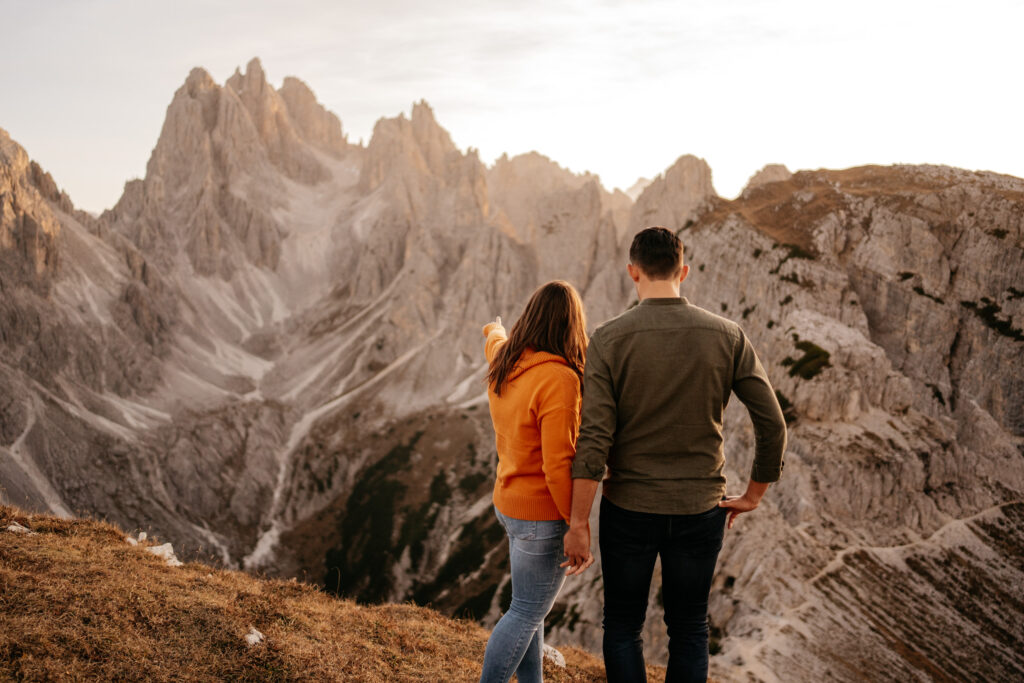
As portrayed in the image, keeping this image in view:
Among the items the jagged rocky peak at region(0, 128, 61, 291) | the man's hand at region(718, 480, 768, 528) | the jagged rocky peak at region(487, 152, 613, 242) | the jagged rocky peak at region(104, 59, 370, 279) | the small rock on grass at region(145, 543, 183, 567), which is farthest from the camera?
the jagged rocky peak at region(104, 59, 370, 279)

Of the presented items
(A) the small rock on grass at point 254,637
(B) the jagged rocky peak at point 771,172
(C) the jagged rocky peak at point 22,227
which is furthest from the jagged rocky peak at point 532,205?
(A) the small rock on grass at point 254,637

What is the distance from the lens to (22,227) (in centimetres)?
10262

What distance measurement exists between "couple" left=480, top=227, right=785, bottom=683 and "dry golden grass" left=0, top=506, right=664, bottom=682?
3934 mm

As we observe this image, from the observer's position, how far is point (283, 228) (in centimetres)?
19138

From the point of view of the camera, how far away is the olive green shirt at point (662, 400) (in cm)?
532

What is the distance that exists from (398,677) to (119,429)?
374ft

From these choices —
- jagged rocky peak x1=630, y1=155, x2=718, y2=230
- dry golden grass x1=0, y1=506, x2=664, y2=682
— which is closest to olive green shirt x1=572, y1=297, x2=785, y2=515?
dry golden grass x1=0, y1=506, x2=664, y2=682

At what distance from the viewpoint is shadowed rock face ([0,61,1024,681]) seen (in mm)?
35594

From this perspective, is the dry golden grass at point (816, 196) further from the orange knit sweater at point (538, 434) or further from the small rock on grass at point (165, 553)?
the orange knit sweater at point (538, 434)

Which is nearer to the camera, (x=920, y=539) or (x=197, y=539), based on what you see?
(x=920, y=539)

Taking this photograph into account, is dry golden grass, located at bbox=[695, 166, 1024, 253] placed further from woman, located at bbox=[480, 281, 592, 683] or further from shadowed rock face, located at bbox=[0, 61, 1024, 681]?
woman, located at bbox=[480, 281, 592, 683]

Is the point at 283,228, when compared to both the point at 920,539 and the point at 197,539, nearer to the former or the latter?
the point at 197,539

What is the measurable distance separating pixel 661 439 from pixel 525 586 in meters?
2.04

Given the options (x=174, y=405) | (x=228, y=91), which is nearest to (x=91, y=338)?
(x=174, y=405)
